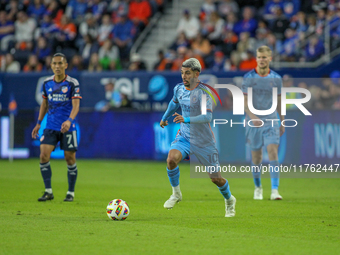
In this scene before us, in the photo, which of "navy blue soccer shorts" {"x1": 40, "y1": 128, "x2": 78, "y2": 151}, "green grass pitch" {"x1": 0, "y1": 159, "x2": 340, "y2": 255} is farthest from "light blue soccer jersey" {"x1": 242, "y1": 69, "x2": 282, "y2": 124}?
"navy blue soccer shorts" {"x1": 40, "y1": 128, "x2": 78, "y2": 151}

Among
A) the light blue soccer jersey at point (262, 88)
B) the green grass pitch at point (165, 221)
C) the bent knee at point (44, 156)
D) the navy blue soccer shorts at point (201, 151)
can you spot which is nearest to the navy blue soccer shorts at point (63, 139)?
the bent knee at point (44, 156)

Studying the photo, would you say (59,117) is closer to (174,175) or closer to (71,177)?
(71,177)

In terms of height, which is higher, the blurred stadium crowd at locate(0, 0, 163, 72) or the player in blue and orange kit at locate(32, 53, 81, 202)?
the blurred stadium crowd at locate(0, 0, 163, 72)

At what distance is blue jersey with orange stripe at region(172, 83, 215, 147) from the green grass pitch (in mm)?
1057

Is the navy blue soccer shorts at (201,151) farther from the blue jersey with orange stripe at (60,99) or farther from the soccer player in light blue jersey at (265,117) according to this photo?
the blue jersey with orange stripe at (60,99)

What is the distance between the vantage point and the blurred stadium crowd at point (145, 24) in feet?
60.1

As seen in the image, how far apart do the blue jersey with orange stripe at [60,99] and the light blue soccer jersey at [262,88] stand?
2943mm

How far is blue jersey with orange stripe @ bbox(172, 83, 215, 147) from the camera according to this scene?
746 centimetres

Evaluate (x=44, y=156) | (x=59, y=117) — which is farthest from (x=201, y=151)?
(x=44, y=156)

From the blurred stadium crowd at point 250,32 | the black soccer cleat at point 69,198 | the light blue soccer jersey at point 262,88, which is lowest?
the black soccer cleat at point 69,198

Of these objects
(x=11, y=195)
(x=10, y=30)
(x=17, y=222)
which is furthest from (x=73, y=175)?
(x=10, y=30)

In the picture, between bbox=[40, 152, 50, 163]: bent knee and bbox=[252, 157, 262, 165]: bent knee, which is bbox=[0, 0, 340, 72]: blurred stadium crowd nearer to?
bbox=[252, 157, 262, 165]: bent knee

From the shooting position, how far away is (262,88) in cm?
970

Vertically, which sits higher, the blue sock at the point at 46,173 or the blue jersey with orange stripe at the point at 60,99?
the blue jersey with orange stripe at the point at 60,99
